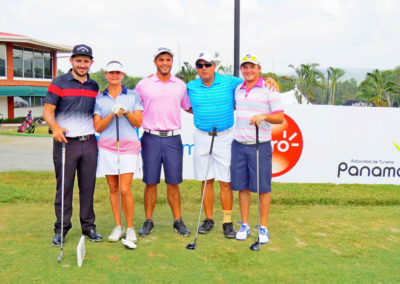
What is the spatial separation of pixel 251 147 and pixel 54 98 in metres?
2.24

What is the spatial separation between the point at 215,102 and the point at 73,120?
162 centimetres

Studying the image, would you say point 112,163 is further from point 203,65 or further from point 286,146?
point 286,146

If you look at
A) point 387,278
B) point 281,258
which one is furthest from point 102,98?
point 387,278

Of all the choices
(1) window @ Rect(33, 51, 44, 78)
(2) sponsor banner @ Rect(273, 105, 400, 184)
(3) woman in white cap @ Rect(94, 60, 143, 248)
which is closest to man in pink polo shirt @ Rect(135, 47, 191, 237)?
(3) woman in white cap @ Rect(94, 60, 143, 248)

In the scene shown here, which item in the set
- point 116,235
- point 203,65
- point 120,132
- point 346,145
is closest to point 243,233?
point 116,235

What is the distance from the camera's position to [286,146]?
28.1 ft

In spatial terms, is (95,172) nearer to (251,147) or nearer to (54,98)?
(54,98)

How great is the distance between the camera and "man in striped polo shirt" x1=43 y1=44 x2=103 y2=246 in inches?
169

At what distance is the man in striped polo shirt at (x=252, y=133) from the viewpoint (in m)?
4.51

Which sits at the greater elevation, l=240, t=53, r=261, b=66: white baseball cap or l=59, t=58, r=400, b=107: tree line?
l=59, t=58, r=400, b=107: tree line

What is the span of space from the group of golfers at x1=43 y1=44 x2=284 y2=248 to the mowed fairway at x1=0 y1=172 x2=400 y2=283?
283 millimetres

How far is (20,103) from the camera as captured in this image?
116 ft

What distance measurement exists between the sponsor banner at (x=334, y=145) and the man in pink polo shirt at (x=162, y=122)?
12.0 ft

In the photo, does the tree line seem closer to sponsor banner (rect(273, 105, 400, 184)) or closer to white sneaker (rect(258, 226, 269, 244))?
sponsor banner (rect(273, 105, 400, 184))
